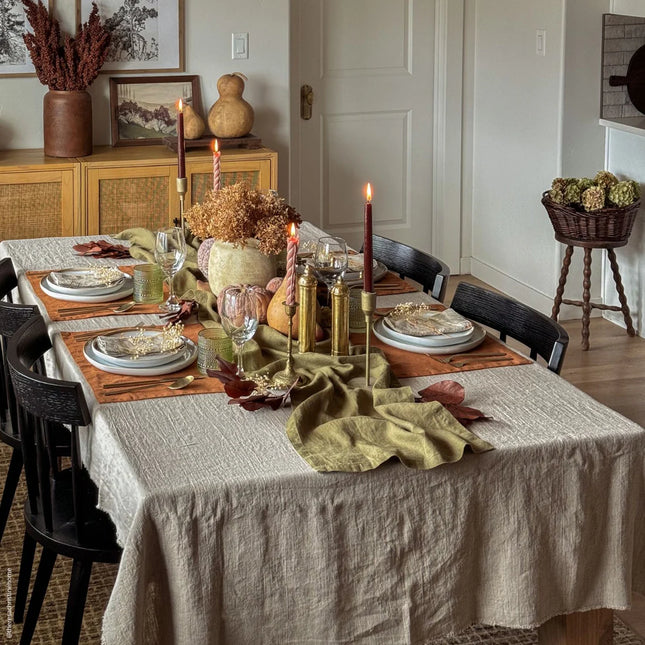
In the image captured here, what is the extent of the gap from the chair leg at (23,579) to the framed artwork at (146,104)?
104 inches

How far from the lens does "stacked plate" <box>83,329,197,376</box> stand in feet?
7.28

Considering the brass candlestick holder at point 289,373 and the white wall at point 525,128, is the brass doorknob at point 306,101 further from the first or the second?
the brass candlestick holder at point 289,373

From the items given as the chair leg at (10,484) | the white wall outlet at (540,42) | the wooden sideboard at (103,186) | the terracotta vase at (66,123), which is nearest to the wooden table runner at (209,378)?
the chair leg at (10,484)

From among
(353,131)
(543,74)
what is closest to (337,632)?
(543,74)

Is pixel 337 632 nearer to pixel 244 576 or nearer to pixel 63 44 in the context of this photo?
pixel 244 576

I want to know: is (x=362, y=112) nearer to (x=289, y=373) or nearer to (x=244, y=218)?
(x=244, y=218)

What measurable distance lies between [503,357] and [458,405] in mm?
340

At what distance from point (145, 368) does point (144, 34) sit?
116 inches

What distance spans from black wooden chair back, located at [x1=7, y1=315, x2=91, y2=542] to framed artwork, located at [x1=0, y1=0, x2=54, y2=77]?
2.60 metres

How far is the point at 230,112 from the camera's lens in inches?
Answer: 187

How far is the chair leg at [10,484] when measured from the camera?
9.11ft

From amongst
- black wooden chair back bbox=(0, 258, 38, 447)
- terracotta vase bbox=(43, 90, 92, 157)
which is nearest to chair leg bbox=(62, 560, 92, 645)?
black wooden chair back bbox=(0, 258, 38, 447)

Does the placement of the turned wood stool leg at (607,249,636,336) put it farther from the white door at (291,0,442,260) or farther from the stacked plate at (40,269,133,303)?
the stacked plate at (40,269,133,303)

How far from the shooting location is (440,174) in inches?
225
